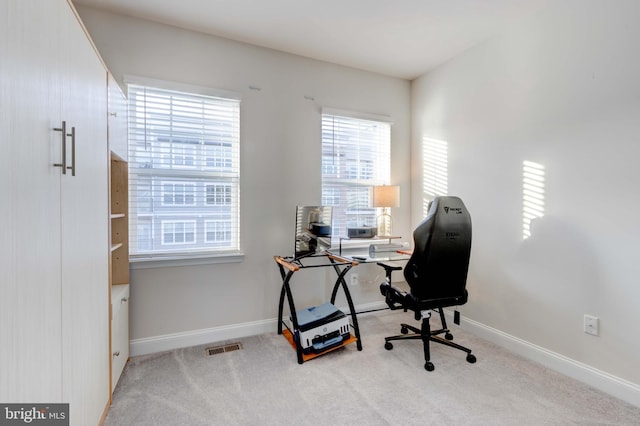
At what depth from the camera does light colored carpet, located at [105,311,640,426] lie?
Answer: 1690 mm

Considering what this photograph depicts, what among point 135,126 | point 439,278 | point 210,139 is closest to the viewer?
point 439,278

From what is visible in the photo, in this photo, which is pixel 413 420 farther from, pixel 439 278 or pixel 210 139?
pixel 210 139

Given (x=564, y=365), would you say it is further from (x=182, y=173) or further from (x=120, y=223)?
(x=120, y=223)

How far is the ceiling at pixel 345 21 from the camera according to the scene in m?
2.22

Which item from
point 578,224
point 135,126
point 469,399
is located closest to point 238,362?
point 469,399

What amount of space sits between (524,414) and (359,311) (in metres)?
1.69

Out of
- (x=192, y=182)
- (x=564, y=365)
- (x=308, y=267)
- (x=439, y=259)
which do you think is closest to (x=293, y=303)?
(x=308, y=267)

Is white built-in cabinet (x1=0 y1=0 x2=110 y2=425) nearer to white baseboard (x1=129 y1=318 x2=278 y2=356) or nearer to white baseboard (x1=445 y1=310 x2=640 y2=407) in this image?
white baseboard (x1=129 y1=318 x2=278 y2=356)

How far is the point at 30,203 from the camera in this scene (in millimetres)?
918

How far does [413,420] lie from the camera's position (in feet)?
5.47

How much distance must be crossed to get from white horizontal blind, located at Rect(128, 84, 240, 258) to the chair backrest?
159cm

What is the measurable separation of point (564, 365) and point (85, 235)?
3112 millimetres

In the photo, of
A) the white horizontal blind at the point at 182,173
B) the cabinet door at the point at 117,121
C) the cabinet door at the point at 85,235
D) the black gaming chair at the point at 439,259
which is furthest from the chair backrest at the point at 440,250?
the cabinet door at the point at 117,121

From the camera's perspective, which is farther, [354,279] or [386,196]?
[354,279]
